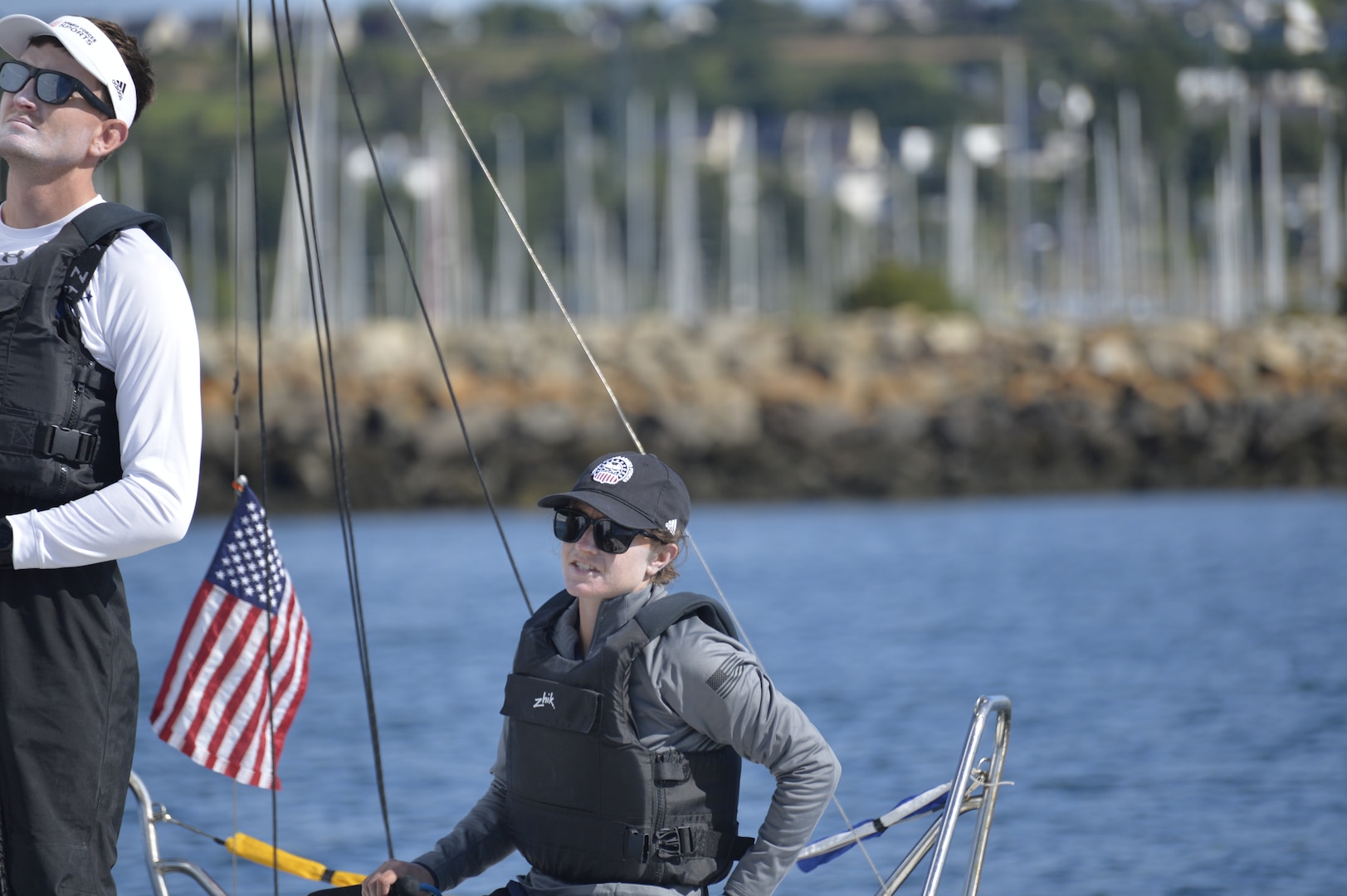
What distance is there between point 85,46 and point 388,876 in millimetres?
1447

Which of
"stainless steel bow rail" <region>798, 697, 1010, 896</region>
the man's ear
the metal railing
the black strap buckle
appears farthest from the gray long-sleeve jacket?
the man's ear

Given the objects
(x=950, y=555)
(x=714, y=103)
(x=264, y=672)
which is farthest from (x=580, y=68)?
(x=264, y=672)

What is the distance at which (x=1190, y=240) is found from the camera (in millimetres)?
65938

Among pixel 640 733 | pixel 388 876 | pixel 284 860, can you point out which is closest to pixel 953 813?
pixel 640 733

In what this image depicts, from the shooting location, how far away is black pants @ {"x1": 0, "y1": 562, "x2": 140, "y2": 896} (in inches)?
96.0

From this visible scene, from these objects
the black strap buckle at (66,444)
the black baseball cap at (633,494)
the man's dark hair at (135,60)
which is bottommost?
the black baseball cap at (633,494)

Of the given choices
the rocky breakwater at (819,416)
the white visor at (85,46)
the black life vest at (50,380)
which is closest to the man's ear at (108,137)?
the white visor at (85,46)

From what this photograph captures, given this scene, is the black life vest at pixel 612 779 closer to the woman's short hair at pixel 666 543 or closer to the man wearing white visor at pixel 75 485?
the woman's short hair at pixel 666 543

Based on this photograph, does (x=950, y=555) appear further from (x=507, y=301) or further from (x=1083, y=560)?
(x=507, y=301)

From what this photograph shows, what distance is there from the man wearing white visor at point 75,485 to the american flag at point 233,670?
152 cm

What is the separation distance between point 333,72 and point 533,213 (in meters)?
29.5

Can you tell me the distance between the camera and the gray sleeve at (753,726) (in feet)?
9.30

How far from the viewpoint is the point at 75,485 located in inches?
96.4

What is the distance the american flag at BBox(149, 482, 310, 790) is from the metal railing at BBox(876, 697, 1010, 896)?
1.54 metres
